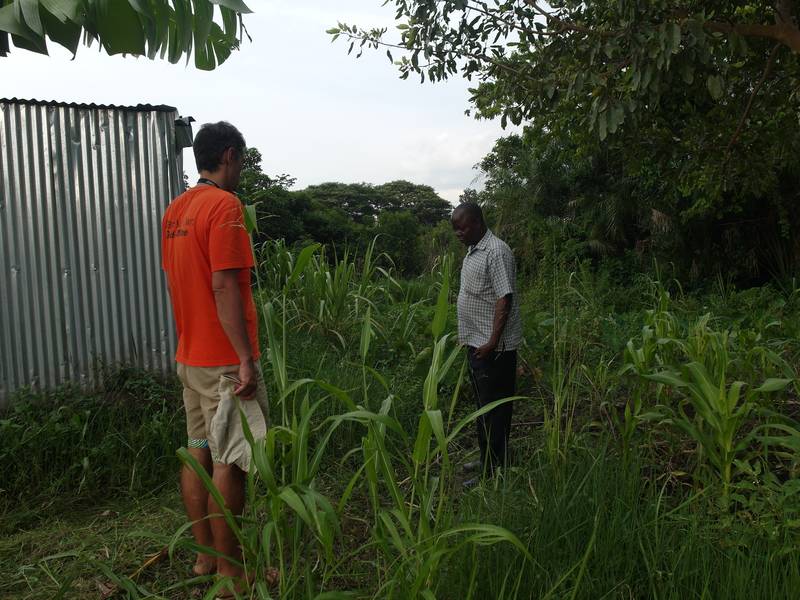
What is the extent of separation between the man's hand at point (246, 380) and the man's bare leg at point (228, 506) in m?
0.28

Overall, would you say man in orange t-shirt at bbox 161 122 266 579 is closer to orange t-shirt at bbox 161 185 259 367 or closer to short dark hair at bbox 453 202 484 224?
orange t-shirt at bbox 161 185 259 367

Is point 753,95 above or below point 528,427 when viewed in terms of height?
above

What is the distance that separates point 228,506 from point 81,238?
321cm

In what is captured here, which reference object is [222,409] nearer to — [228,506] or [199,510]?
[228,506]

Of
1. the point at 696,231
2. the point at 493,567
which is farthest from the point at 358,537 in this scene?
the point at 696,231

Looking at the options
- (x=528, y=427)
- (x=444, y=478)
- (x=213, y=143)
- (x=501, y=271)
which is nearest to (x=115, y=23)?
(x=213, y=143)

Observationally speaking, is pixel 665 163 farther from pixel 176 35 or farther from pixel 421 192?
pixel 421 192

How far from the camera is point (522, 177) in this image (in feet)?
56.2

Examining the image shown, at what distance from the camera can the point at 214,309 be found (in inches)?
105

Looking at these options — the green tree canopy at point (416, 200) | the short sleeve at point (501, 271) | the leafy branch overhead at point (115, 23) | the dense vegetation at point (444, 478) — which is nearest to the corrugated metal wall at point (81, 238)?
the dense vegetation at point (444, 478)

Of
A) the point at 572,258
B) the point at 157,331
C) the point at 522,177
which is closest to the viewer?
the point at 157,331

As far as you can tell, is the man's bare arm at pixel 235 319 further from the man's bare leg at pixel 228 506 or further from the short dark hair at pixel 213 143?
the short dark hair at pixel 213 143

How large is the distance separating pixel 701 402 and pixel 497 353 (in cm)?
115

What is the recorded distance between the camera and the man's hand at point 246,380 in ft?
8.50
